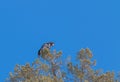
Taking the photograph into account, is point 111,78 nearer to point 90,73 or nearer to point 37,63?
point 90,73

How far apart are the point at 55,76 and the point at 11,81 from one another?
1854 millimetres

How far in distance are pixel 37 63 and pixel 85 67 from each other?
1.80m

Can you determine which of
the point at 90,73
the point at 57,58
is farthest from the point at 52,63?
the point at 90,73

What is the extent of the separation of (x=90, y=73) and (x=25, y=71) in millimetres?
2412

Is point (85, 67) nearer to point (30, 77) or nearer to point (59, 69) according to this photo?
point (59, 69)

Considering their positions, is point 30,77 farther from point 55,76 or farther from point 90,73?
point 90,73

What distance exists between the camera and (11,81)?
18297 mm

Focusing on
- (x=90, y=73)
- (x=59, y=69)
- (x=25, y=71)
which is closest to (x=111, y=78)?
(x=90, y=73)

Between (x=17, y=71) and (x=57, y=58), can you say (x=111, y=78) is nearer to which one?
(x=57, y=58)

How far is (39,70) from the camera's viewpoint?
1789 centimetres

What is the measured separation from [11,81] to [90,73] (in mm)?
2984

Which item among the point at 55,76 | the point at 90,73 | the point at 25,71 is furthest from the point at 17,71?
Result: the point at 90,73

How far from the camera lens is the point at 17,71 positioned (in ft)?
59.3

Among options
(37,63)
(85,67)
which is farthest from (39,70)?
(85,67)
